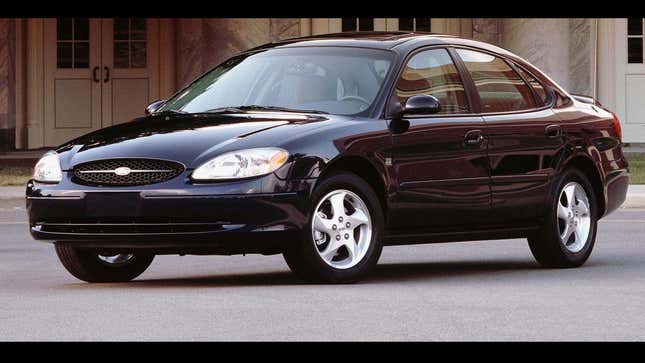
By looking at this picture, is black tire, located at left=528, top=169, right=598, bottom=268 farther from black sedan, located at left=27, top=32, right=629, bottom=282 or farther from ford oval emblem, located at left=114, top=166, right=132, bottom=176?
ford oval emblem, located at left=114, top=166, right=132, bottom=176

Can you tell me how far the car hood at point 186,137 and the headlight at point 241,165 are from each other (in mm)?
43

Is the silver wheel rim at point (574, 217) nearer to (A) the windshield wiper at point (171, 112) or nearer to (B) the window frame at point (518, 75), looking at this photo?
(B) the window frame at point (518, 75)

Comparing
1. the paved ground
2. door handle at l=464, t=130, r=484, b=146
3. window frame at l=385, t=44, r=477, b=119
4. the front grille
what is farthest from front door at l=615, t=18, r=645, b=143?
the front grille

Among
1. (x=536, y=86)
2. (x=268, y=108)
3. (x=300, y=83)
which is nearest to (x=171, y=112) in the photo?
(x=268, y=108)

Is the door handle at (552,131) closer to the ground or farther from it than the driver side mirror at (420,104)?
closer to the ground

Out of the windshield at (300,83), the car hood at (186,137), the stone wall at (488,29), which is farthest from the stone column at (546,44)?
the car hood at (186,137)

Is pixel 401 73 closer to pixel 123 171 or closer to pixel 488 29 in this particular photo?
pixel 123 171

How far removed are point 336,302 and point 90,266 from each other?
2025 mm

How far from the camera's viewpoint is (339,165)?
1050 centimetres

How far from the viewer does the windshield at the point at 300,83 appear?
11016 millimetres

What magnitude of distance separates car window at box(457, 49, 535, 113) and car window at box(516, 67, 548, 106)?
2.7 inches

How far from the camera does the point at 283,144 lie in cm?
1014

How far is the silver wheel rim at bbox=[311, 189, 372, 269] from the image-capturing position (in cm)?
1030

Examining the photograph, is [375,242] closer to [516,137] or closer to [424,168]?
[424,168]
